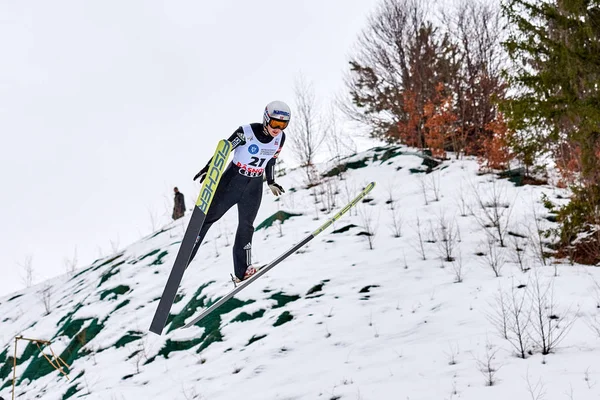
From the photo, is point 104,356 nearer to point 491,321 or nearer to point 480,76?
point 491,321

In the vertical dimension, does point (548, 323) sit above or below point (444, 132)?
below

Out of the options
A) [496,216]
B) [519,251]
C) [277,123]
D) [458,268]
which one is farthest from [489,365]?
[496,216]

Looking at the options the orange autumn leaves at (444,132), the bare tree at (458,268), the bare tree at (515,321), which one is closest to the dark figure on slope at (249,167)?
the bare tree at (515,321)

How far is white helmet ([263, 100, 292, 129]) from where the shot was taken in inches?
164

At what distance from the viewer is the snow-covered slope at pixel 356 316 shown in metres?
5.53

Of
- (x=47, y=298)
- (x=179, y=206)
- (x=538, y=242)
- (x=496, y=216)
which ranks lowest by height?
(x=47, y=298)

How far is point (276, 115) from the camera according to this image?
4156 millimetres

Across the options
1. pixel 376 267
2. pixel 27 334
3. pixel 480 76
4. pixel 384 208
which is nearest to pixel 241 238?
pixel 376 267

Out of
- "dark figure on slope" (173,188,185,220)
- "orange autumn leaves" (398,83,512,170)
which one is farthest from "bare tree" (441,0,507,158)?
"dark figure on slope" (173,188,185,220)

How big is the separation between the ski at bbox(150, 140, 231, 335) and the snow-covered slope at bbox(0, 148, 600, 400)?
2234 mm

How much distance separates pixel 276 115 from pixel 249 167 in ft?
1.89

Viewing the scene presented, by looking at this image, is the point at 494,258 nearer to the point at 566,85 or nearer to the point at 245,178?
the point at 566,85

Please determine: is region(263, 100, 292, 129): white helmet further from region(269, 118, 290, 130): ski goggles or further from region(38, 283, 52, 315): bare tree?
region(38, 283, 52, 315): bare tree

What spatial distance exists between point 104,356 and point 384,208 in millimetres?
6743
